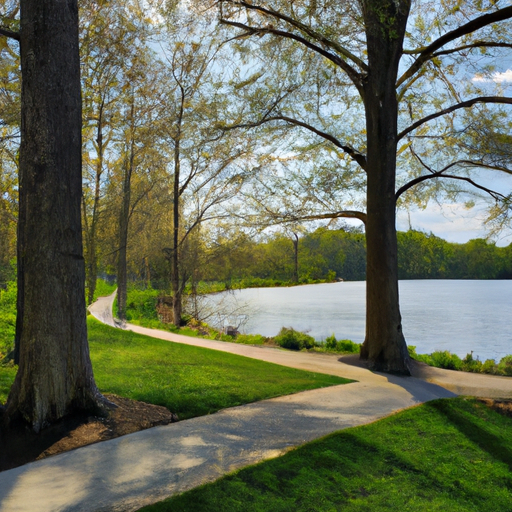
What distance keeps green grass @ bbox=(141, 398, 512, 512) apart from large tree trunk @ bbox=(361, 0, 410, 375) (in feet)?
14.0

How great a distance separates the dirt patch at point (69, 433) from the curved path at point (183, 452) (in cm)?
20

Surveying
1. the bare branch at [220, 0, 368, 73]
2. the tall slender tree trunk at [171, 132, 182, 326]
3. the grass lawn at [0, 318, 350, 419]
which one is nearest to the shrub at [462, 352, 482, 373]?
the grass lawn at [0, 318, 350, 419]

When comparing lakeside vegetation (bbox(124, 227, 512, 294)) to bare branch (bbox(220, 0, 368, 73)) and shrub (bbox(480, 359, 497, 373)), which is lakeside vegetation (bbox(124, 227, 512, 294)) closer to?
shrub (bbox(480, 359, 497, 373))

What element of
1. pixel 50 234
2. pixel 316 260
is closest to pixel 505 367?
pixel 50 234

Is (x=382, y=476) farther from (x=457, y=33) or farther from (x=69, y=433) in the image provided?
(x=457, y=33)

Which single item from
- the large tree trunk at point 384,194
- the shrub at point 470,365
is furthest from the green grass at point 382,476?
the shrub at point 470,365

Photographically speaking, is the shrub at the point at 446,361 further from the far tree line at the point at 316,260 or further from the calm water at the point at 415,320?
the far tree line at the point at 316,260

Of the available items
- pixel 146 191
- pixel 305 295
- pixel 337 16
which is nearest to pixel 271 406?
pixel 337 16

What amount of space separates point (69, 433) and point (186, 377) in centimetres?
297

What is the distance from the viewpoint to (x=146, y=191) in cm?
2250

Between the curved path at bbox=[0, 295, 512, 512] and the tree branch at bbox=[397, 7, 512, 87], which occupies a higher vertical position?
the tree branch at bbox=[397, 7, 512, 87]

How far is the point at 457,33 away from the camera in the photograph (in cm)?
1090

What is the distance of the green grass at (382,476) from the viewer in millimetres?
4352

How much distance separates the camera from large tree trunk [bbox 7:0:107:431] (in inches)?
226
